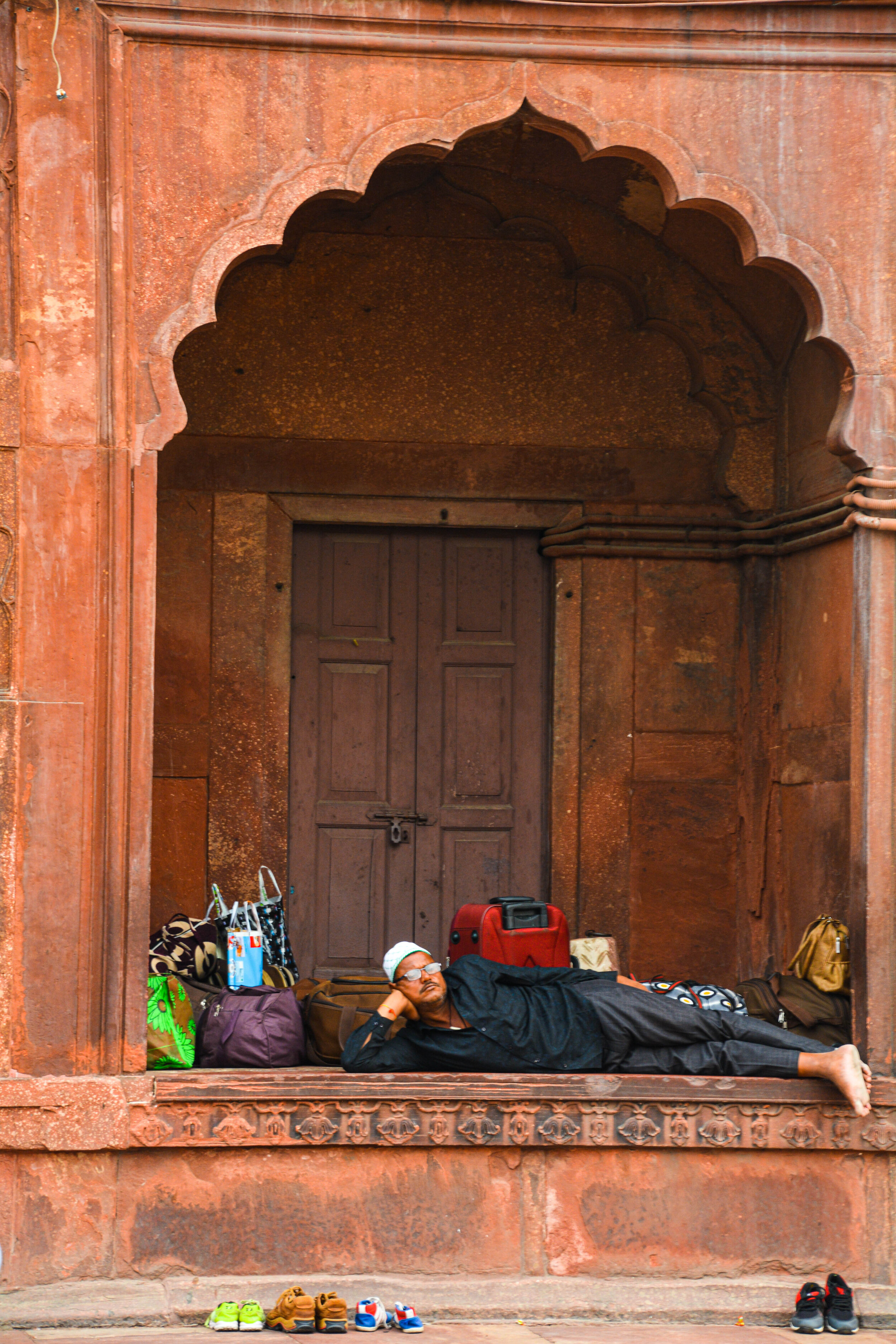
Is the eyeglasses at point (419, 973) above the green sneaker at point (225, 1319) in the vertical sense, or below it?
above

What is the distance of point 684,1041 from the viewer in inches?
211

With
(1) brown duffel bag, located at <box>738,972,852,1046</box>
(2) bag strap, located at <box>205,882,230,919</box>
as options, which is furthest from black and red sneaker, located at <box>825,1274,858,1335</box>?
(2) bag strap, located at <box>205,882,230,919</box>

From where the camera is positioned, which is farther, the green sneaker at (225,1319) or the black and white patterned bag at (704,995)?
the black and white patterned bag at (704,995)

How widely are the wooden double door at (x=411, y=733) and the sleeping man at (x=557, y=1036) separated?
4.98 feet

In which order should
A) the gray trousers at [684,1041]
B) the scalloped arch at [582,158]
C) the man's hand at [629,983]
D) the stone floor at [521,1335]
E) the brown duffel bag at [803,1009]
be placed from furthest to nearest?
the man's hand at [629,983]
the brown duffel bag at [803,1009]
the gray trousers at [684,1041]
the scalloped arch at [582,158]
the stone floor at [521,1335]

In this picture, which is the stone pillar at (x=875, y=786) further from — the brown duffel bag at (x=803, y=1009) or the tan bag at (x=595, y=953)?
the tan bag at (x=595, y=953)

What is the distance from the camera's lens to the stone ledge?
483 centimetres

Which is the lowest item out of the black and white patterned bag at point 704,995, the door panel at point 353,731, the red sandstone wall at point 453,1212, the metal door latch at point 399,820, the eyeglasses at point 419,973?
the red sandstone wall at point 453,1212

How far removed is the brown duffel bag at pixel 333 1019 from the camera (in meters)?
5.40

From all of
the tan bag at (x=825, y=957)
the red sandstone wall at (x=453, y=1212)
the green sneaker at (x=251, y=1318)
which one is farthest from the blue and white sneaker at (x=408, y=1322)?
the tan bag at (x=825, y=957)

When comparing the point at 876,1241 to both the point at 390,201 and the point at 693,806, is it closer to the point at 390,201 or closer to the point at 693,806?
the point at 693,806

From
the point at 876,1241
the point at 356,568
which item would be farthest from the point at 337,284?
the point at 876,1241

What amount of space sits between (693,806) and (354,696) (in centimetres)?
178

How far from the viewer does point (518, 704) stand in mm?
7086
